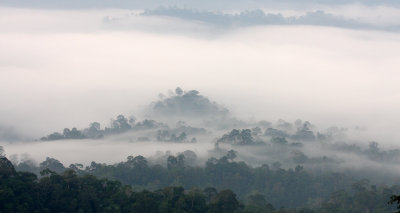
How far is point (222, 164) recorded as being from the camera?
91188mm

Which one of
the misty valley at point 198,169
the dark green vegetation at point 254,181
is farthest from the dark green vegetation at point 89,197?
the dark green vegetation at point 254,181

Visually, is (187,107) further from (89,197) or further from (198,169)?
(89,197)

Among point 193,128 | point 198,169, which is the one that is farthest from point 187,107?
point 198,169

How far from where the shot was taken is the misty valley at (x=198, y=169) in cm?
6406

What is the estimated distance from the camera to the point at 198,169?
3533 inches

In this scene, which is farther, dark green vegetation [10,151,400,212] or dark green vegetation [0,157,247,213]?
dark green vegetation [10,151,400,212]

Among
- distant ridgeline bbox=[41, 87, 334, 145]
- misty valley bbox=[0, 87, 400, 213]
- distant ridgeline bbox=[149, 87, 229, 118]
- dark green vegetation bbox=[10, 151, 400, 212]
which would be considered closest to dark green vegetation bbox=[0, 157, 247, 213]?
misty valley bbox=[0, 87, 400, 213]

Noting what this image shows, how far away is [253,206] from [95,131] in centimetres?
5205

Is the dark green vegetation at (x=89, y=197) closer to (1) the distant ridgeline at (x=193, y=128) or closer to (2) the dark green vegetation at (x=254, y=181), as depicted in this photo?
(2) the dark green vegetation at (x=254, y=181)

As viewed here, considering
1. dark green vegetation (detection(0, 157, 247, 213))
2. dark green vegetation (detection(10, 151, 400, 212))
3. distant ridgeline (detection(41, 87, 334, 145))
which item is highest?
distant ridgeline (detection(41, 87, 334, 145))

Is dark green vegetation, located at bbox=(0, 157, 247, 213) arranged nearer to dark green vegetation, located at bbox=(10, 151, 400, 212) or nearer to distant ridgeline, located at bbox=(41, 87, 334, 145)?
dark green vegetation, located at bbox=(10, 151, 400, 212)

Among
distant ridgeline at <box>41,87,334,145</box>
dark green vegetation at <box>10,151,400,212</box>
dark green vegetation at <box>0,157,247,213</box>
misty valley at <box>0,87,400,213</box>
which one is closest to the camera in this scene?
dark green vegetation at <box>0,157,247,213</box>

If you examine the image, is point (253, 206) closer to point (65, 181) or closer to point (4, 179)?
point (65, 181)

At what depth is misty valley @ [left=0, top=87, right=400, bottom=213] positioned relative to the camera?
64062mm
